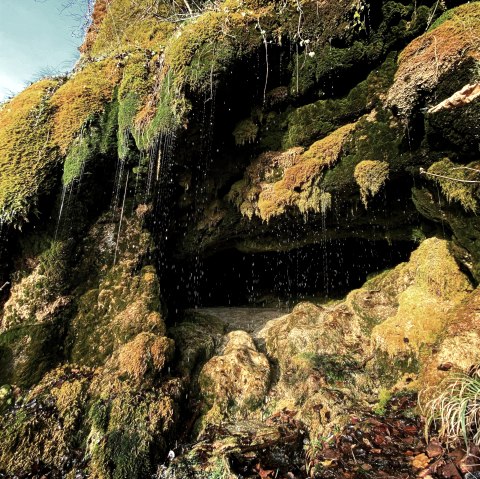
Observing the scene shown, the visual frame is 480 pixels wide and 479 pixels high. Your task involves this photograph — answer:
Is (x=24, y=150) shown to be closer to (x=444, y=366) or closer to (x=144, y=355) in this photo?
(x=144, y=355)

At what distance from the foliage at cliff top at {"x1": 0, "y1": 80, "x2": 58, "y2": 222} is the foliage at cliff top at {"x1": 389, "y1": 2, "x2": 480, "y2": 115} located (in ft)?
21.6

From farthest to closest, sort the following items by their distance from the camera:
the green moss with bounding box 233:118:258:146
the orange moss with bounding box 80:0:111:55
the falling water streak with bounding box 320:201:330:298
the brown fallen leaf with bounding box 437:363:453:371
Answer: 1. the orange moss with bounding box 80:0:111:55
2. the falling water streak with bounding box 320:201:330:298
3. the green moss with bounding box 233:118:258:146
4. the brown fallen leaf with bounding box 437:363:453:371

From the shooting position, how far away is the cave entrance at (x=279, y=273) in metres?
8.76

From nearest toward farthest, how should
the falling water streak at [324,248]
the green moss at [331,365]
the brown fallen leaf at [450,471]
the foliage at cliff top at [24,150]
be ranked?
the brown fallen leaf at [450,471], the green moss at [331,365], the foliage at cliff top at [24,150], the falling water streak at [324,248]

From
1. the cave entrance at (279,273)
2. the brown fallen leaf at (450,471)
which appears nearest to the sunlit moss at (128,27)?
the cave entrance at (279,273)

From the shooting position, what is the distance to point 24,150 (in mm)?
6949

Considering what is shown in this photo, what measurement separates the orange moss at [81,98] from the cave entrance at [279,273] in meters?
3.88

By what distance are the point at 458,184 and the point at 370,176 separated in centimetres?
137

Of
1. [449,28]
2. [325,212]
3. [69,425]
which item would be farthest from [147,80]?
[69,425]

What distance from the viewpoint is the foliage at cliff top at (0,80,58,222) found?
6.60m

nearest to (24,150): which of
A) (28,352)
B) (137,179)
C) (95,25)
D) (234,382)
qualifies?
(137,179)

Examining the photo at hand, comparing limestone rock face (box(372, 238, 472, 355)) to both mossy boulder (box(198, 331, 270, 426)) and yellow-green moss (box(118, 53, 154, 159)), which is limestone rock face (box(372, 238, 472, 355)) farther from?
yellow-green moss (box(118, 53, 154, 159))

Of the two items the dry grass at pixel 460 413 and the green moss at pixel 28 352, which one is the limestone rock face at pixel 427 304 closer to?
the dry grass at pixel 460 413

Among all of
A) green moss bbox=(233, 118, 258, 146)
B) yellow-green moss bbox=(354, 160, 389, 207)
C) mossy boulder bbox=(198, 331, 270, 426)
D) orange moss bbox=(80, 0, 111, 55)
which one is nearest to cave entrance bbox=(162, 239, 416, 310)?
yellow-green moss bbox=(354, 160, 389, 207)
